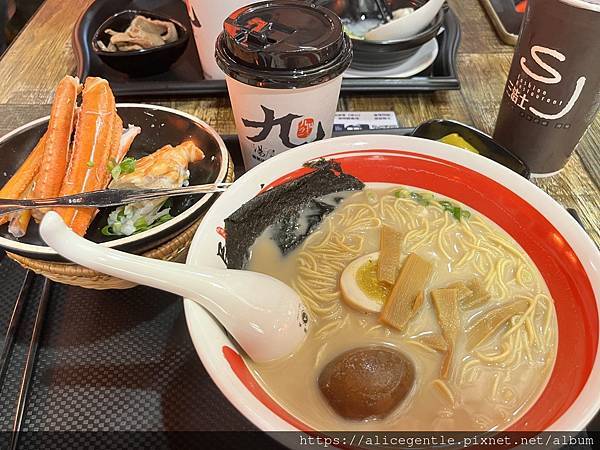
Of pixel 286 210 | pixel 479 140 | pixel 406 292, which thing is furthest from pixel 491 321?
pixel 479 140

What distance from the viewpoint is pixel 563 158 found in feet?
5.02

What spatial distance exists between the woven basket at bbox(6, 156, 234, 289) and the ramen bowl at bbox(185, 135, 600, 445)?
188 millimetres

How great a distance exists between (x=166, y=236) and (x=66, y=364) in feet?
1.17

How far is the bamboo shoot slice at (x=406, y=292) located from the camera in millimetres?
1022

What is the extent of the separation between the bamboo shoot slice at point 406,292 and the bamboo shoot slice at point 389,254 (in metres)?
0.02

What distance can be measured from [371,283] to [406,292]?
0.08 m

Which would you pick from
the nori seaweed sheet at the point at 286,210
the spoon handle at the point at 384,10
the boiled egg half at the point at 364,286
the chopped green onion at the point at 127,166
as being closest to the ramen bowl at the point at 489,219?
the nori seaweed sheet at the point at 286,210

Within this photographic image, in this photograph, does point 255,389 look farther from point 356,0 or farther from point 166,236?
point 356,0

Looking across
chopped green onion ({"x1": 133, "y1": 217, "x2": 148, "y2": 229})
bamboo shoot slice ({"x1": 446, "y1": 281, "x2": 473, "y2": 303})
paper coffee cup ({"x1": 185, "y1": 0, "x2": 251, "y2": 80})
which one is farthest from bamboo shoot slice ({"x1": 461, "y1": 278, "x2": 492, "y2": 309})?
paper coffee cup ({"x1": 185, "y1": 0, "x2": 251, "y2": 80})

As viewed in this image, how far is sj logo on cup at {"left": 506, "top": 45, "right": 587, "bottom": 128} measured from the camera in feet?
4.38

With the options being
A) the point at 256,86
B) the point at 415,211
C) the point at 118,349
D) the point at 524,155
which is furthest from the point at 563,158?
the point at 118,349

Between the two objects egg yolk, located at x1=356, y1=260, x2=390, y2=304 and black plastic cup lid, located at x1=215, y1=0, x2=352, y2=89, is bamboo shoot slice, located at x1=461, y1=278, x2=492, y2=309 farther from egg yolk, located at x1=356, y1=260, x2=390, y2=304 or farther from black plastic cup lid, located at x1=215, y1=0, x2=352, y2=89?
black plastic cup lid, located at x1=215, y1=0, x2=352, y2=89

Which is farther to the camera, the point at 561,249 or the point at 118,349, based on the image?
the point at 118,349

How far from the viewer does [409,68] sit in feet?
6.23
